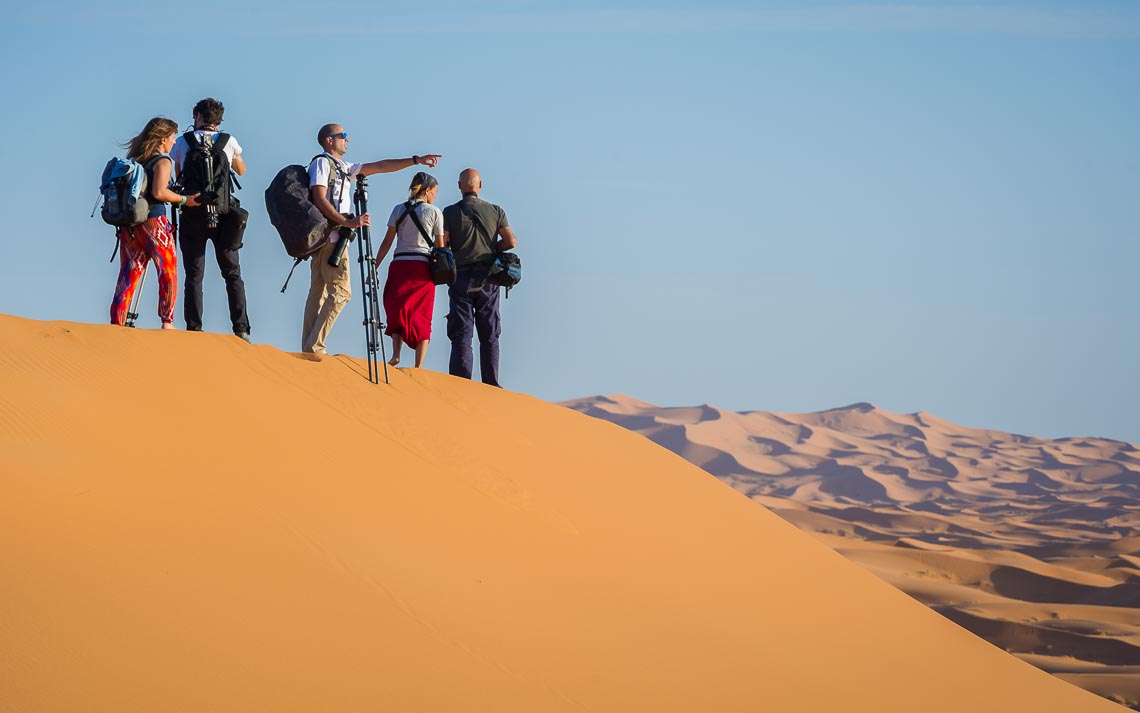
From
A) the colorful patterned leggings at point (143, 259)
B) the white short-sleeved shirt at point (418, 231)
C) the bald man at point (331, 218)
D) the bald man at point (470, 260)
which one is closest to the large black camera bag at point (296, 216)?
the bald man at point (331, 218)

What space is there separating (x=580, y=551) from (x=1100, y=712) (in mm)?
4907

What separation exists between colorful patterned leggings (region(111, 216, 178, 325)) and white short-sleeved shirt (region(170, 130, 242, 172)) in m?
0.57

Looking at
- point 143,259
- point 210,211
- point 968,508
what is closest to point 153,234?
point 143,259

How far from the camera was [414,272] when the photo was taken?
33.6ft

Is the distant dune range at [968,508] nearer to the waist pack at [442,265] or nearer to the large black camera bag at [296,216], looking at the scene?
the waist pack at [442,265]

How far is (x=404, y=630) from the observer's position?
6.37 meters

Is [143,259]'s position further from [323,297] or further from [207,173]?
[323,297]

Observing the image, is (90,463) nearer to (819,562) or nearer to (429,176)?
(429,176)

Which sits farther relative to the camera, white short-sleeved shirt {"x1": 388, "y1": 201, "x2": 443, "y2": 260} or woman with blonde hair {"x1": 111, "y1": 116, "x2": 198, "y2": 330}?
white short-sleeved shirt {"x1": 388, "y1": 201, "x2": 443, "y2": 260}

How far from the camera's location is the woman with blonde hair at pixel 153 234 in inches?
339

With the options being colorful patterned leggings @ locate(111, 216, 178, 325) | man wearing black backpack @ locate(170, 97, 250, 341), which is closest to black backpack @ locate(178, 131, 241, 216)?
man wearing black backpack @ locate(170, 97, 250, 341)

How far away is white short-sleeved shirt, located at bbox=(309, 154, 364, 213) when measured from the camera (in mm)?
9547

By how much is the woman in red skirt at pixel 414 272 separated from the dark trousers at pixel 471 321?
1.65ft

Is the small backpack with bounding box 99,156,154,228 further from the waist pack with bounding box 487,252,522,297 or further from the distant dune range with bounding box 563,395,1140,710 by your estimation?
the distant dune range with bounding box 563,395,1140,710
